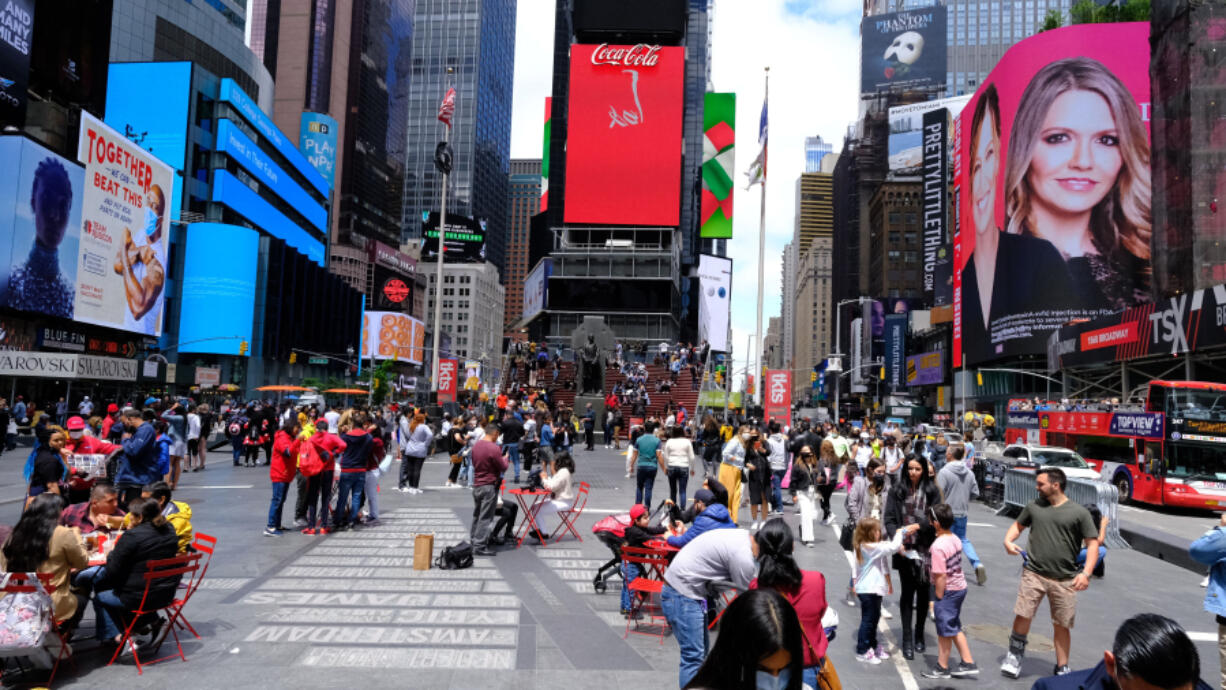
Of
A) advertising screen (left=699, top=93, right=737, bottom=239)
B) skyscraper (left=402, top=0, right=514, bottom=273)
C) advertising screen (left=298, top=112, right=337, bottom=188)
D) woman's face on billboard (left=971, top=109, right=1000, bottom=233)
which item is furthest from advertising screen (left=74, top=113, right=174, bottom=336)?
skyscraper (left=402, top=0, right=514, bottom=273)

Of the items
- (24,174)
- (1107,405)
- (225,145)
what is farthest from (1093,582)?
(225,145)

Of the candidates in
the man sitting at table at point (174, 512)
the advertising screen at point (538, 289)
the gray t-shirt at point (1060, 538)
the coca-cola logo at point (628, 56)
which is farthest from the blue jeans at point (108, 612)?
the coca-cola logo at point (628, 56)

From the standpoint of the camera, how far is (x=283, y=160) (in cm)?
8219

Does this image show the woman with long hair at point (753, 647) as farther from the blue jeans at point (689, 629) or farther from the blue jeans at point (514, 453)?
the blue jeans at point (514, 453)

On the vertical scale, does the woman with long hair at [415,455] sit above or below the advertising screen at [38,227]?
below

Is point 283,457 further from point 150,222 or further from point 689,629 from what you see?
point 150,222

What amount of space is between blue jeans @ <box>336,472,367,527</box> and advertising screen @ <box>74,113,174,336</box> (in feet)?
123

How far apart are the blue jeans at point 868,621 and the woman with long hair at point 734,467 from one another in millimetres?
6257

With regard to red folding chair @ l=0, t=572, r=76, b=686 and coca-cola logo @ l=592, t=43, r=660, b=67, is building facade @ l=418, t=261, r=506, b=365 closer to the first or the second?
coca-cola logo @ l=592, t=43, r=660, b=67

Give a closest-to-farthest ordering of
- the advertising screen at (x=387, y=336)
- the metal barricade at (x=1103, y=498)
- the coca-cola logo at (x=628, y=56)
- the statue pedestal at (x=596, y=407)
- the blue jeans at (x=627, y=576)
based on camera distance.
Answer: the blue jeans at (x=627, y=576) → the metal barricade at (x=1103, y=498) → the statue pedestal at (x=596, y=407) → the coca-cola logo at (x=628, y=56) → the advertising screen at (x=387, y=336)

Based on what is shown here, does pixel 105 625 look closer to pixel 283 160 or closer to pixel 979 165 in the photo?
pixel 979 165

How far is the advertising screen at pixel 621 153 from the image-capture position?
69062 mm

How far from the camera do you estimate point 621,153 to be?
69.1m

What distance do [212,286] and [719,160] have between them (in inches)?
1946
